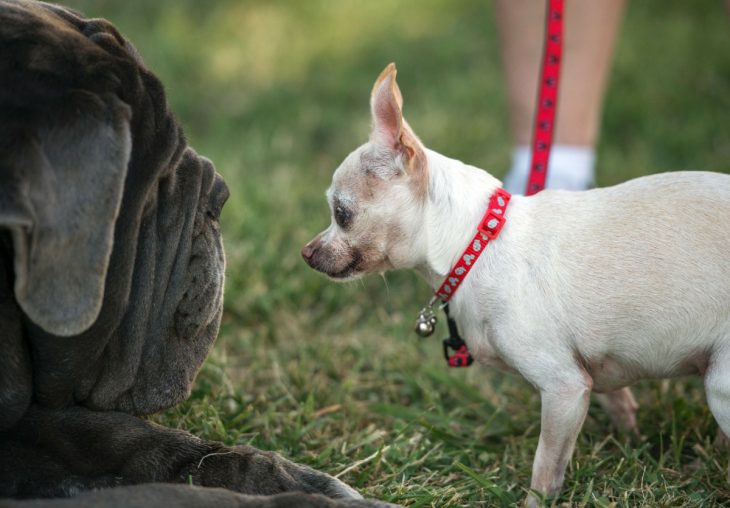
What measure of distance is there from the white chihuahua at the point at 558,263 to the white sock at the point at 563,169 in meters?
1.38

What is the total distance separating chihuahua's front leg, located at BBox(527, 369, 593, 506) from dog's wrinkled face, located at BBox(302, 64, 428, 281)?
22.5 inches

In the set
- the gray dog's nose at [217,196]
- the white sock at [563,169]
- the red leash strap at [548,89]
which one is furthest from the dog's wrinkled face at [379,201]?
the white sock at [563,169]

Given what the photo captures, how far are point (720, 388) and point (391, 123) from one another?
113 cm

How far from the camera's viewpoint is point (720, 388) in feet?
7.95

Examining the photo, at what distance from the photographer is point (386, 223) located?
2777mm

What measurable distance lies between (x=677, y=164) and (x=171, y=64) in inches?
144

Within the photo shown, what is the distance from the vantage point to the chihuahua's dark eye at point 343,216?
2799mm

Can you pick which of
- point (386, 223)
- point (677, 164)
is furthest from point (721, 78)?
point (386, 223)

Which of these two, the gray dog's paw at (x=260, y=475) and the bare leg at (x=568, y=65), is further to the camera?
the bare leg at (x=568, y=65)

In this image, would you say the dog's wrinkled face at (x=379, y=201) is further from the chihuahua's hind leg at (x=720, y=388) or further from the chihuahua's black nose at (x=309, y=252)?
the chihuahua's hind leg at (x=720, y=388)

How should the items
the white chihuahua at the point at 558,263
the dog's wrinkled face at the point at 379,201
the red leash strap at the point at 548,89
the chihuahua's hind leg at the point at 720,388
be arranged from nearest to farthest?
1. the chihuahua's hind leg at the point at 720,388
2. the white chihuahua at the point at 558,263
3. the dog's wrinkled face at the point at 379,201
4. the red leash strap at the point at 548,89

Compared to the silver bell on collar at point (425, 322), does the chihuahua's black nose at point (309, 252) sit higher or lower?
higher

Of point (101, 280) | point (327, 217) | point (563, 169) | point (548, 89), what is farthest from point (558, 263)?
point (327, 217)

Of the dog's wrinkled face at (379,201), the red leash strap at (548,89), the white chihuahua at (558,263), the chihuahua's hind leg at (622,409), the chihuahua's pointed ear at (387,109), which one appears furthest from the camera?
the red leash strap at (548,89)
